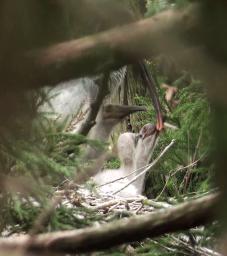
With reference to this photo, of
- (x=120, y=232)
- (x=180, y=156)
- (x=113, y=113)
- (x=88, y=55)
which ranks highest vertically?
(x=88, y=55)

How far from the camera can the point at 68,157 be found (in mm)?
2328

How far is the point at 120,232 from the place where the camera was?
3.90 feet

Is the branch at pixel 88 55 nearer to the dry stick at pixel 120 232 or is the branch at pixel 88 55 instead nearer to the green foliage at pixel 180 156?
the dry stick at pixel 120 232

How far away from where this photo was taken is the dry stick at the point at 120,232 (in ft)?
3.81

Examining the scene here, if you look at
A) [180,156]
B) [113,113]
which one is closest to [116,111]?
[113,113]

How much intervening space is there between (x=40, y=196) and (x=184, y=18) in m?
0.69

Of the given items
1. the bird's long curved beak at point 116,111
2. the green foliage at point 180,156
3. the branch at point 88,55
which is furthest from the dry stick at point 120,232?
the bird's long curved beak at point 116,111

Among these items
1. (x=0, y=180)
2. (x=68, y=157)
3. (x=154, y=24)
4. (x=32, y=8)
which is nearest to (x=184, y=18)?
(x=154, y=24)

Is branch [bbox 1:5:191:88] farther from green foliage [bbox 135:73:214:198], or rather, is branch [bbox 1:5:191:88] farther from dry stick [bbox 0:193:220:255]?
green foliage [bbox 135:73:214:198]

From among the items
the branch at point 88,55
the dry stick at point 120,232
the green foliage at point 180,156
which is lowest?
the green foliage at point 180,156

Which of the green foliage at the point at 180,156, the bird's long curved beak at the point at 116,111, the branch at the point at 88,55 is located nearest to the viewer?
the branch at the point at 88,55

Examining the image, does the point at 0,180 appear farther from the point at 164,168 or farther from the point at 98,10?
the point at 164,168

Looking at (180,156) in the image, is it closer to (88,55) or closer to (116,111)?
(116,111)

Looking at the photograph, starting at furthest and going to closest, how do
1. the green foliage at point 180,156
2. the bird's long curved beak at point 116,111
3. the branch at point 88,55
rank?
the bird's long curved beak at point 116,111
the green foliage at point 180,156
the branch at point 88,55
